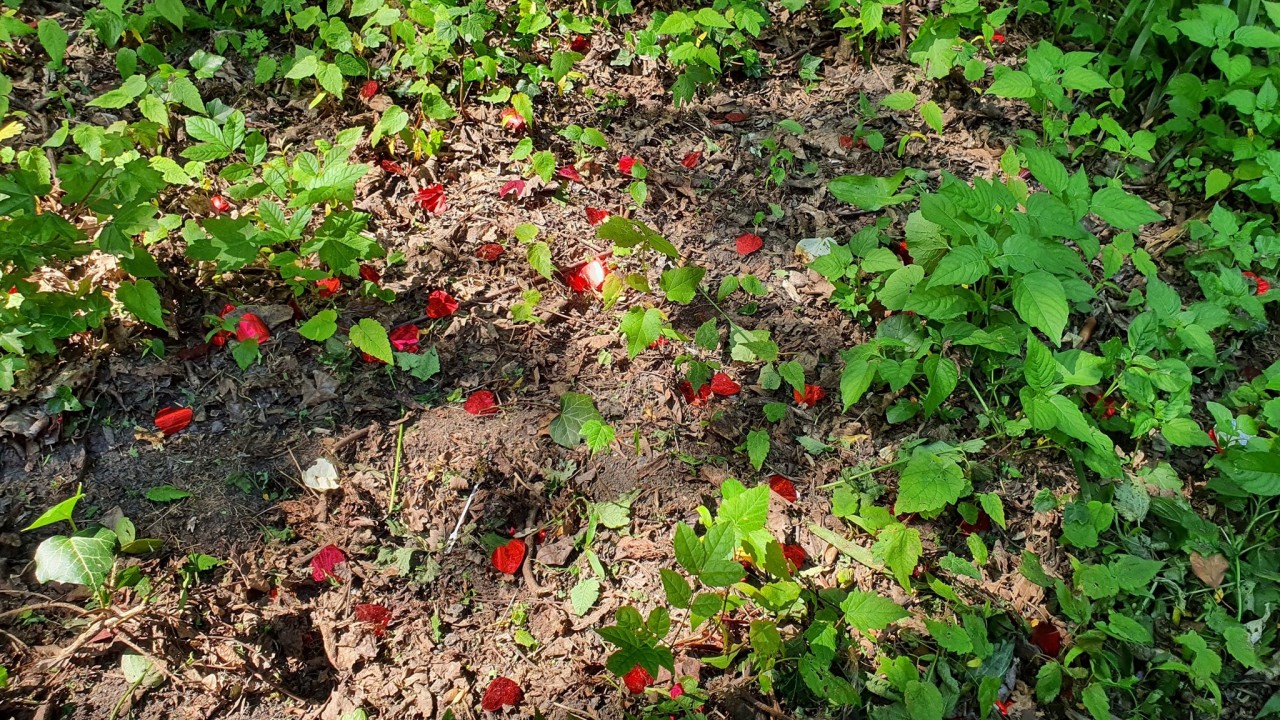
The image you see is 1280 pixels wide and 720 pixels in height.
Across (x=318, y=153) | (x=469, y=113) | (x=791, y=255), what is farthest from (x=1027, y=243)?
(x=318, y=153)

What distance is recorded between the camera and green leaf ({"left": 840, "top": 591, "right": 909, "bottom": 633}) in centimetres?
198

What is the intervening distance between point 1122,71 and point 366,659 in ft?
12.1

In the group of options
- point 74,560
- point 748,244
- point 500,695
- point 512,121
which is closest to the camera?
point 74,560

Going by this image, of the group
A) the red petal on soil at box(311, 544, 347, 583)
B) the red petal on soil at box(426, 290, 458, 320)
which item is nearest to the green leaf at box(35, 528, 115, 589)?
the red petal on soil at box(311, 544, 347, 583)

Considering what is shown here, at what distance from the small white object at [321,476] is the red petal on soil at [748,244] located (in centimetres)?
160

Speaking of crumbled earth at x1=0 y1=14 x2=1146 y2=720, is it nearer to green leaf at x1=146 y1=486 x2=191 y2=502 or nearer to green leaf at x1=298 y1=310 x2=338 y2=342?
green leaf at x1=146 y1=486 x2=191 y2=502

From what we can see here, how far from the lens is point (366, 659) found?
6.79ft

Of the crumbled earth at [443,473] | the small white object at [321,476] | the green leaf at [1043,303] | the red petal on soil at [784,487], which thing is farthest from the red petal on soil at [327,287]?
the green leaf at [1043,303]

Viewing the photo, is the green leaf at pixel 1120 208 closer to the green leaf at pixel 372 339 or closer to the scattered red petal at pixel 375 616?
the green leaf at pixel 372 339

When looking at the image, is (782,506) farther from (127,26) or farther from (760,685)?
(127,26)

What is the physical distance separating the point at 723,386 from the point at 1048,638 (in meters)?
1.16

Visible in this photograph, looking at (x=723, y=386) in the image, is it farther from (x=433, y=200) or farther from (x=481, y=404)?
(x=433, y=200)

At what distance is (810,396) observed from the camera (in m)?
2.61

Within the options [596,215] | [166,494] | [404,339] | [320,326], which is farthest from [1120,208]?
[166,494]
